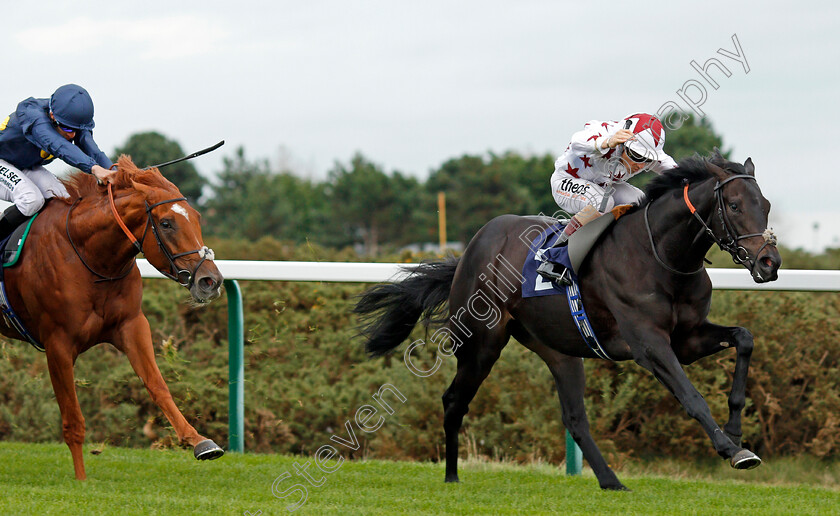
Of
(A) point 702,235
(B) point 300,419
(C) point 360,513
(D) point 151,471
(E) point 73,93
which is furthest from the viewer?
(B) point 300,419

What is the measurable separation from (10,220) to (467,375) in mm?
2655

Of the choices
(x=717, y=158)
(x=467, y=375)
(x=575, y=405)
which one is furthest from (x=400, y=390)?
(x=717, y=158)

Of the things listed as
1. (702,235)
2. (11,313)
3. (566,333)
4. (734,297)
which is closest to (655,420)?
(734,297)

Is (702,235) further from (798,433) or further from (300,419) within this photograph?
(300,419)

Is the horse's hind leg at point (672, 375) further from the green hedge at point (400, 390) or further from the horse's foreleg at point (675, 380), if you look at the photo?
the green hedge at point (400, 390)

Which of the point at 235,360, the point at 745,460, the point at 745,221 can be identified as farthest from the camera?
the point at 235,360

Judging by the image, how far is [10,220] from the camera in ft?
17.1

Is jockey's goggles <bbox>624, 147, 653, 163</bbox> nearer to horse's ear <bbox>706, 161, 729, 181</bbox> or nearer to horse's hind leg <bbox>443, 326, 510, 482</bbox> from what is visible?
horse's ear <bbox>706, 161, 729, 181</bbox>

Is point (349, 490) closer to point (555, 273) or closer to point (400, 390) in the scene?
point (555, 273)

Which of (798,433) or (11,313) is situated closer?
(11,313)

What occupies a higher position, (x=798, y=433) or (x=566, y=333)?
(x=566, y=333)

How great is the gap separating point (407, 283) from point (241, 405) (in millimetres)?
1295

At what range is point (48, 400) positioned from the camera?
768 cm

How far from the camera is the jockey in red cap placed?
4.89 meters
